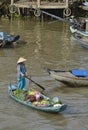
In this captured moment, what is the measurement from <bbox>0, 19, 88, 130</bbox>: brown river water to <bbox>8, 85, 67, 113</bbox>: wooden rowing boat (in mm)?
205

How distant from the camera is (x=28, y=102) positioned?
13570 mm

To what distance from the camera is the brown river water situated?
12812 mm

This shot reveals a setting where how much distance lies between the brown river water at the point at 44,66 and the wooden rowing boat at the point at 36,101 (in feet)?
0.67

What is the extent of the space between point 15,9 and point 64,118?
2122cm

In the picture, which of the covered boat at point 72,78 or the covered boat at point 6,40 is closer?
the covered boat at point 72,78

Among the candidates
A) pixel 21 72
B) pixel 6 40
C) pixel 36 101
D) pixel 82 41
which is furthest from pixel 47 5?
pixel 36 101

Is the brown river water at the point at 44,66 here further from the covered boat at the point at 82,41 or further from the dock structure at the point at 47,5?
the dock structure at the point at 47,5

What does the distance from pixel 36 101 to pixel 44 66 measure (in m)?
6.21

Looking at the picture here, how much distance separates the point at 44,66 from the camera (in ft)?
64.0

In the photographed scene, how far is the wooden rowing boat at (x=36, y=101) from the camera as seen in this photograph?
12.8m

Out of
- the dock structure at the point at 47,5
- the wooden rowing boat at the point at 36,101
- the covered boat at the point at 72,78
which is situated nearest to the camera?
the wooden rowing boat at the point at 36,101

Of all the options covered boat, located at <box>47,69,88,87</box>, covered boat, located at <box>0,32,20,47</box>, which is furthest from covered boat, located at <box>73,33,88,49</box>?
covered boat, located at <box>47,69,88,87</box>

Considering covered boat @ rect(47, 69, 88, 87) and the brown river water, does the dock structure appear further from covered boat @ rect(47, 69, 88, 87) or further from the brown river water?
covered boat @ rect(47, 69, 88, 87)

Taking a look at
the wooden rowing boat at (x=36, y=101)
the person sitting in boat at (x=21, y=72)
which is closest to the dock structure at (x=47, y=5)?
the wooden rowing boat at (x=36, y=101)
